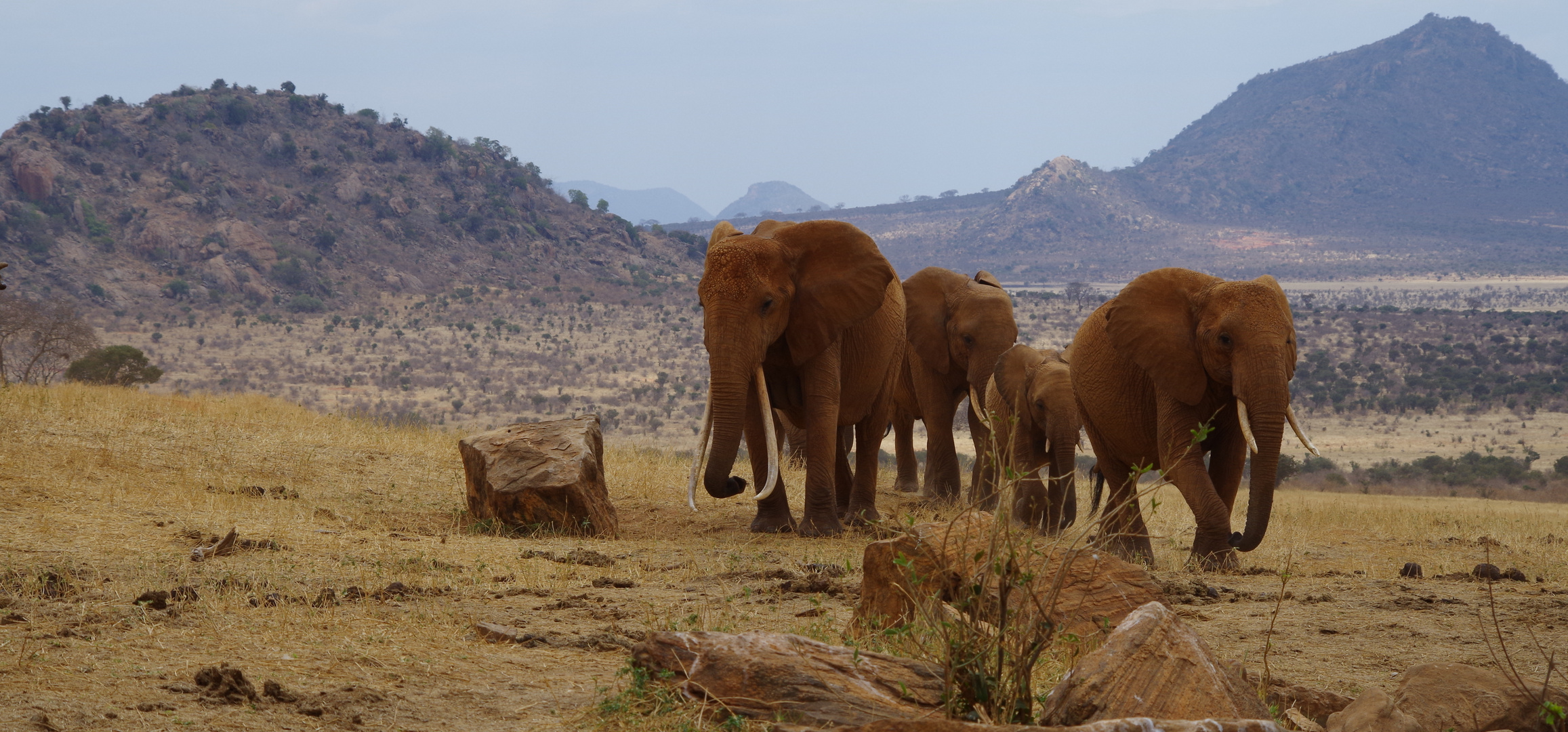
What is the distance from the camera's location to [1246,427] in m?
9.56

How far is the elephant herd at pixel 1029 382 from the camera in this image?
979 cm

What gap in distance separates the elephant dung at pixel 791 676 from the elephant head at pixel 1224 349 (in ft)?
17.7

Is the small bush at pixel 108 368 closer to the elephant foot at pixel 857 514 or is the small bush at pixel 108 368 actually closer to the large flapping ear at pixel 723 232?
the large flapping ear at pixel 723 232

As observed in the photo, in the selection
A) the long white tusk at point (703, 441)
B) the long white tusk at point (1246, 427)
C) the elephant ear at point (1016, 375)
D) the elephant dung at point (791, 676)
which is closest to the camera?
the elephant dung at point (791, 676)

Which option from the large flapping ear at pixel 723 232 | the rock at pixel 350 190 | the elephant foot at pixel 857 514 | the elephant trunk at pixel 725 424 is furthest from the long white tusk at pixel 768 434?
the rock at pixel 350 190

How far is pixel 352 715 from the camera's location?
16.3 feet

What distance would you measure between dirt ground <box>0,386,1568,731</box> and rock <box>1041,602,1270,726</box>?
1383 millimetres

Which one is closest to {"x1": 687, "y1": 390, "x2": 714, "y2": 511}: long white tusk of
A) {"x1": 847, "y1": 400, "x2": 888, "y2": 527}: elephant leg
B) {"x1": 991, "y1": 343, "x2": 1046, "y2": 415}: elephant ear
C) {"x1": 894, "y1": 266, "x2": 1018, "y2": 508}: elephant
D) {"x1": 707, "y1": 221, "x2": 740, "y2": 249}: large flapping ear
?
{"x1": 707, "y1": 221, "x2": 740, "y2": 249}: large flapping ear

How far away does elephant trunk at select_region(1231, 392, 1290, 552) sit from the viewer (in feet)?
31.4

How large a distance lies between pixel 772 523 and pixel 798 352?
65.7 inches

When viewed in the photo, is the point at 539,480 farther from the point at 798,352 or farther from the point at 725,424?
the point at 798,352

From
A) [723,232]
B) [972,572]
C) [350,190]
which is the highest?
[350,190]

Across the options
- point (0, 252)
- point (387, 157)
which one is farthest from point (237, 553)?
point (387, 157)

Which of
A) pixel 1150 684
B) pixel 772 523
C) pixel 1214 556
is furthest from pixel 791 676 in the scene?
pixel 772 523
